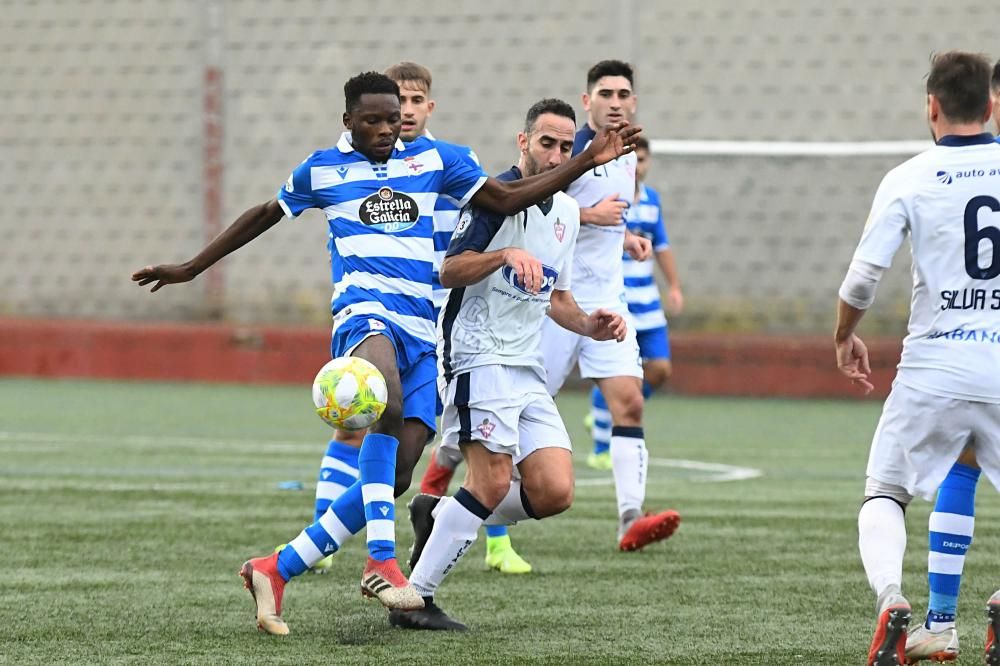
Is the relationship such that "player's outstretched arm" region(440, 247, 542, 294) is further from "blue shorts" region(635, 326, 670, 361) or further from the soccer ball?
"blue shorts" region(635, 326, 670, 361)

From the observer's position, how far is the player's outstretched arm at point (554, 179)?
6309 mm

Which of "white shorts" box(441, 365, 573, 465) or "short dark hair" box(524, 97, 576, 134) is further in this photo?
"short dark hair" box(524, 97, 576, 134)

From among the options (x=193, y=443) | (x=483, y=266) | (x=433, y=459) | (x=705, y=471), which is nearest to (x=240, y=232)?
(x=483, y=266)

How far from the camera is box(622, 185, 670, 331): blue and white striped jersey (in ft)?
41.4

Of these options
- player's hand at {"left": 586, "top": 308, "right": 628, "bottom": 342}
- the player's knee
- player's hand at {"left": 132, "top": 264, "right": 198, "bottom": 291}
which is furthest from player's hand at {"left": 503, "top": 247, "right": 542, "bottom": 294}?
the player's knee

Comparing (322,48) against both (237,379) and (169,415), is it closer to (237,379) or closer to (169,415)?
(237,379)

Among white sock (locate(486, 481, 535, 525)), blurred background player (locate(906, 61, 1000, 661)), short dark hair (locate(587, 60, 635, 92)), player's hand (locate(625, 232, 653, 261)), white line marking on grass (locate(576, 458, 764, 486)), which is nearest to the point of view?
blurred background player (locate(906, 61, 1000, 661))

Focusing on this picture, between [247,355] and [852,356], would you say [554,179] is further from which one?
[247,355]

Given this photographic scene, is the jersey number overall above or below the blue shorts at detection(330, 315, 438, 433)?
above

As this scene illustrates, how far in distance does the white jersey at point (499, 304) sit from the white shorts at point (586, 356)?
7.16ft

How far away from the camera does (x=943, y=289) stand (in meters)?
5.48

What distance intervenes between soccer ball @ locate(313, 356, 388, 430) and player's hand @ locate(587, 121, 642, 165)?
113 cm

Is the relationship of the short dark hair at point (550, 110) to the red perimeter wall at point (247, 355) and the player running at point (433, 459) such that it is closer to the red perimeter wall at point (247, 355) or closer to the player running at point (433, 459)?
the player running at point (433, 459)

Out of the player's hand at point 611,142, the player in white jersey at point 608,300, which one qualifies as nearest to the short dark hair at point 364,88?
the player's hand at point 611,142
